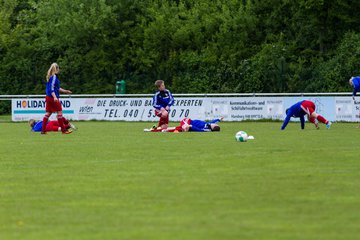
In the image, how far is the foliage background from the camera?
5345 cm

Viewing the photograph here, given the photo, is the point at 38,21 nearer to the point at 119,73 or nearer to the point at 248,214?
the point at 119,73

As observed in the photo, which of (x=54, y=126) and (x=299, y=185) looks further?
(x=54, y=126)

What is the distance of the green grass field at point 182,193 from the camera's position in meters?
9.59

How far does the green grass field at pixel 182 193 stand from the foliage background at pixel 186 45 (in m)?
32.1

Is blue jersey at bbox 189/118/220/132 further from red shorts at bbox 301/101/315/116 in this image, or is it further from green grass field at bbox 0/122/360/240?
green grass field at bbox 0/122/360/240

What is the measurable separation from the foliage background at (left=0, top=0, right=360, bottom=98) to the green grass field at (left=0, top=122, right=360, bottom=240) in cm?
3210

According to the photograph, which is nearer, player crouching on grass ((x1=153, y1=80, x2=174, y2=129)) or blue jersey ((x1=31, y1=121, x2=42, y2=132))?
blue jersey ((x1=31, y1=121, x2=42, y2=132))

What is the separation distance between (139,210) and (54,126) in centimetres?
2226

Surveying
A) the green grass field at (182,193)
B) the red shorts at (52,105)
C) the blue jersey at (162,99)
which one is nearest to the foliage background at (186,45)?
the blue jersey at (162,99)

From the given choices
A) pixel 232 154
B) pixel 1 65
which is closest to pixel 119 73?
pixel 1 65

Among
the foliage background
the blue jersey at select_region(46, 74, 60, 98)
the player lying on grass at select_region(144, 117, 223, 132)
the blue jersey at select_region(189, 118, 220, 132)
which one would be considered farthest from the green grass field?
the foliage background

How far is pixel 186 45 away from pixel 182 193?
154 feet

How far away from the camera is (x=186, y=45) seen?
59062 millimetres

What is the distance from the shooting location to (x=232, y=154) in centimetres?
1898
